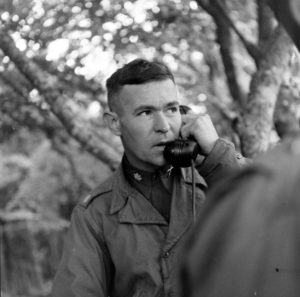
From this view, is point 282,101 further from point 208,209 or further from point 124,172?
point 208,209

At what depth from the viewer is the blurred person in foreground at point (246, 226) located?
1006 mm

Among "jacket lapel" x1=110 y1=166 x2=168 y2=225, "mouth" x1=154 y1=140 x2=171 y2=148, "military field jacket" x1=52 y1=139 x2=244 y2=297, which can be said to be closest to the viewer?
"military field jacket" x1=52 y1=139 x2=244 y2=297

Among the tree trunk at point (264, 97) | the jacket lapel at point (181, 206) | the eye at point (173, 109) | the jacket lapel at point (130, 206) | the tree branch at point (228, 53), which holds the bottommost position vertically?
the tree branch at point (228, 53)

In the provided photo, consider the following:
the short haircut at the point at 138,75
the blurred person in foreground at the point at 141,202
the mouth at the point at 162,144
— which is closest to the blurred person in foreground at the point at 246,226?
the blurred person in foreground at the point at 141,202

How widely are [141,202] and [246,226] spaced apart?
216cm

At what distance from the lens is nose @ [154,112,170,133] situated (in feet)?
10.6

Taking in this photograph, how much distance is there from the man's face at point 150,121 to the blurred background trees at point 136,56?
84 cm

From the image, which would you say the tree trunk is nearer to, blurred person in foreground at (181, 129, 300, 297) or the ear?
the ear

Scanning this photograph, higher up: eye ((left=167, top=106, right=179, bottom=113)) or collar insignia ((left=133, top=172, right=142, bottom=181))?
eye ((left=167, top=106, right=179, bottom=113))

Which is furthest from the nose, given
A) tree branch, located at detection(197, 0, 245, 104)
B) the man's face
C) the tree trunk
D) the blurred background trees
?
tree branch, located at detection(197, 0, 245, 104)

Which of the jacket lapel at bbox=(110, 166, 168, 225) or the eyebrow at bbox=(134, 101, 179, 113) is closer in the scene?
the jacket lapel at bbox=(110, 166, 168, 225)

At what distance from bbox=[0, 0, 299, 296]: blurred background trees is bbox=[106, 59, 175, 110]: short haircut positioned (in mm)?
871

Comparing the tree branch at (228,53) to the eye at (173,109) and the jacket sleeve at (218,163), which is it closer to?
the eye at (173,109)

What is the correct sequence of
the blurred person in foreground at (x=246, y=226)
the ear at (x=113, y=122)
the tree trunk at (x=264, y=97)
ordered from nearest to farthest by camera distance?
1. the blurred person in foreground at (x=246, y=226)
2. the ear at (x=113, y=122)
3. the tree trunk at (x=264, y=97)
